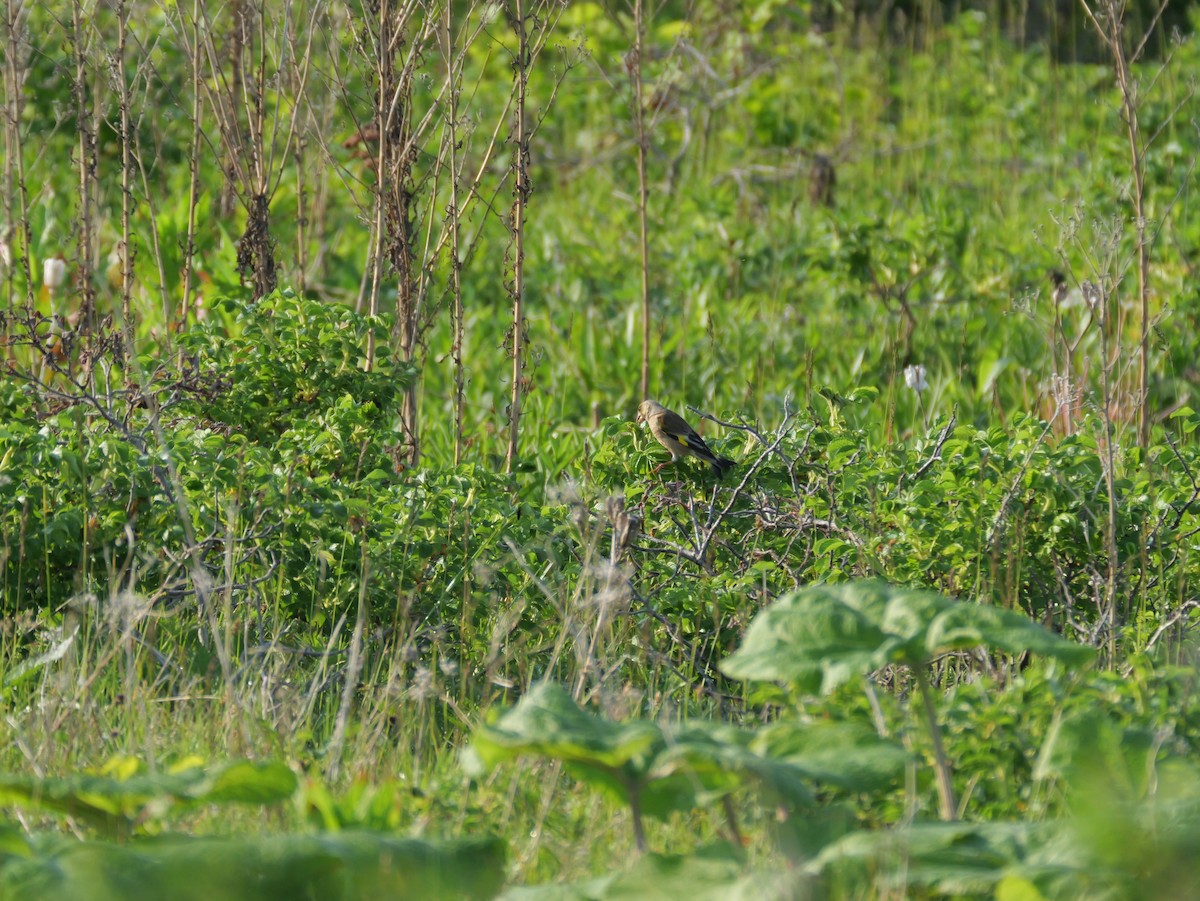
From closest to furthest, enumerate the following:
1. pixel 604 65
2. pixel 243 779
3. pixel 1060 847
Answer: pixel 1060 847 → pixel 243 779 → pixel 604 65

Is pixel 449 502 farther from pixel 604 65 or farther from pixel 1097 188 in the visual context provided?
pixel 604 65

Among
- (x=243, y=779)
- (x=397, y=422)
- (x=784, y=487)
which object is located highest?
(x=243, y=779)

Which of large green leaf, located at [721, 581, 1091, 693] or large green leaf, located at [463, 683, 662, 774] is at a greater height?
large green leaf, located at [721, 581, 1091, 693]

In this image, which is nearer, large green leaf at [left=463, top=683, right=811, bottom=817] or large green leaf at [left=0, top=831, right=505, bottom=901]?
large green leaf at [left=0, top=831, right=505, bottom=901]

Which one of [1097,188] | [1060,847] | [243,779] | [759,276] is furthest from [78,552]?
[1097,188]

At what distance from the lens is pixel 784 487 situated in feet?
11.7

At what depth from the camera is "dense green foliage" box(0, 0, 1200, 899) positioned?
1.73m

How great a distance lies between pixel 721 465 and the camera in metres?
3.50

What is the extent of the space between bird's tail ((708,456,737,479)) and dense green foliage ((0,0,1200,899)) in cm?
3

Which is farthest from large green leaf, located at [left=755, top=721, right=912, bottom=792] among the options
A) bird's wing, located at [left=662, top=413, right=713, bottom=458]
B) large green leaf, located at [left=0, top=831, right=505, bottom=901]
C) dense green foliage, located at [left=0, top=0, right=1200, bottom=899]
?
bird's wing, located at [left=662, top=413, right=713, bottom=458]

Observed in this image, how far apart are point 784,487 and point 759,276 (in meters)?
3.06

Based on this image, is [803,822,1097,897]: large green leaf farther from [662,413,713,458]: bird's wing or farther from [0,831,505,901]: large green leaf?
[662,413,713,458]: bird's wing

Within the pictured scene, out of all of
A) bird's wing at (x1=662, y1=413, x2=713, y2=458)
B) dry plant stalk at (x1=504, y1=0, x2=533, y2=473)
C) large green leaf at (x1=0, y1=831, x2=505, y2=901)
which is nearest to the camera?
large green leaf at (x1=0, y1=831, x2=505, y2=901)

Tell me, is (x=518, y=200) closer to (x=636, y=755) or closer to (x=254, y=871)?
(x=636, y=755)
